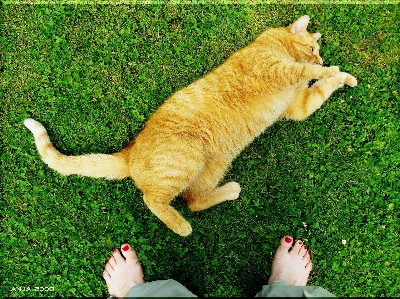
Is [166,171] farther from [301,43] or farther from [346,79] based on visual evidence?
[346,79]

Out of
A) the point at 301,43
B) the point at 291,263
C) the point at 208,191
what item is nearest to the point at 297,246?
the point at 291,263

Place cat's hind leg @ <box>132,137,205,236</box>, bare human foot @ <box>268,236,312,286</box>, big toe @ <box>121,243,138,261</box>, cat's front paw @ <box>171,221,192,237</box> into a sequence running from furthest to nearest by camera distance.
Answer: big toe @ <box>121,243,138,261</box>, bare human foot @ <box>268,236,312,286</box>, cat's front paw @ <box>171,221,192,237</box>, cat's hind leg @ <box>132,137,205,236</box>

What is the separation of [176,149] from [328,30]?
2.15 meters

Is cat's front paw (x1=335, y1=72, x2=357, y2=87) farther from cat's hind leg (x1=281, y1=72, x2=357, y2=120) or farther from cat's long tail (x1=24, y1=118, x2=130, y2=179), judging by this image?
cat's long tail (x1=24, y1=118, x2=130, y2=179)

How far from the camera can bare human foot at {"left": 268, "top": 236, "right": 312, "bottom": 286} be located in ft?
12.6

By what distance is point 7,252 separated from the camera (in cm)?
396

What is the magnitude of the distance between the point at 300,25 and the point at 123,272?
2958 mm

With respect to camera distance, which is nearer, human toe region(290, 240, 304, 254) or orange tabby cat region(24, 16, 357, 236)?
orange tabby cat region(24, 16, 357, 236)

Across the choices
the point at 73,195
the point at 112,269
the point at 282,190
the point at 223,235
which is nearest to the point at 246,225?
the point at 223,235

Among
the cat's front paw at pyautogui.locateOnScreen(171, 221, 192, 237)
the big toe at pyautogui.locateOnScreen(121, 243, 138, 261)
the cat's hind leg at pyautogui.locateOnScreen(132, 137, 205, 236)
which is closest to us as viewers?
the cat's hind leg at pyautogui.locateOnScreen(132, 137, 205, 236)

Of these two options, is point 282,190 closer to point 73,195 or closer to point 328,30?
point 328,30

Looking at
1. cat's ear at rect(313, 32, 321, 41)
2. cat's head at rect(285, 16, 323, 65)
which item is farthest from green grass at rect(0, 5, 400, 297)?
cat's head at rect(285, 16, 323, 65)

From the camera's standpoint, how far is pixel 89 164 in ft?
12.2

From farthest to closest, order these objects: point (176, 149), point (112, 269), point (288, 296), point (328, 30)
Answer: point (328, 30) < point (112, 269) < point (176, 149) < point (288, 296)
